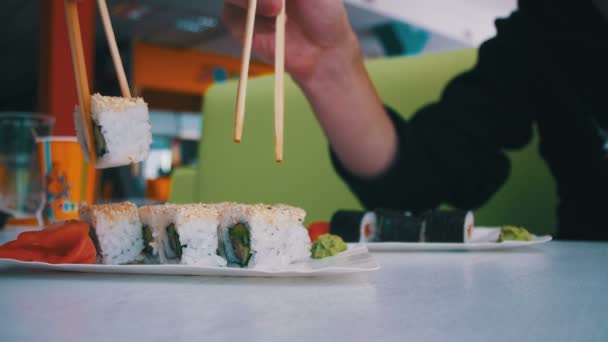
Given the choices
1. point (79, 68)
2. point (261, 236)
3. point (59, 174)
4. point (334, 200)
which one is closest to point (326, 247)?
point (261, 236)

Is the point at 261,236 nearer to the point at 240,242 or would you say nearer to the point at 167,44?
the point at 240,242

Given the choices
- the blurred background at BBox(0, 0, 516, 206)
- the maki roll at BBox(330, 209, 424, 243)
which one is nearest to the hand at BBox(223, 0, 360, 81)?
the maki roll at BBox(330, 209, 424, 243)

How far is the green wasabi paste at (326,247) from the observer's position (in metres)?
0.88

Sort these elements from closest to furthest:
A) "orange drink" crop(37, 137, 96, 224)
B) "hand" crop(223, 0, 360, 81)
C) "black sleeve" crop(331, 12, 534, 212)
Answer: "hand" crop(223, 0, 360, 81) < "orange drink" crop(37, 137, 96, 224) < "black sleeve" crop(331, 12, 534, 212)

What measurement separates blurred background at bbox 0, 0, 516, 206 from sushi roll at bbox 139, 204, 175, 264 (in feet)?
15.4

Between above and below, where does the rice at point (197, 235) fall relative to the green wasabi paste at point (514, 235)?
above

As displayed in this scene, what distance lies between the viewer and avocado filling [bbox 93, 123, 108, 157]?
0.83 m

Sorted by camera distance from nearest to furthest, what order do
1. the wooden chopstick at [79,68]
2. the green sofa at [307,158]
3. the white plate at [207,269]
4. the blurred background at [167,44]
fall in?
the white plate at [207,269], the wooden chopstick at [79,68], the green sofa at [307,158], the blurred background at [167,44]

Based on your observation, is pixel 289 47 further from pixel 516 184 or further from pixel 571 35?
pixel 516 184

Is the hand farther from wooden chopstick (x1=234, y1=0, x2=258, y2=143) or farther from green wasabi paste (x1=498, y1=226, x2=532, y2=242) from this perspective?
green wasabi paste (x1=498, y1=226, x2=532, y2=242)

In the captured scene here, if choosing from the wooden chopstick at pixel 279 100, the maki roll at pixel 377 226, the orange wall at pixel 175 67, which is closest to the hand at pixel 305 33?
the wooden chopstick at pixel 279 100

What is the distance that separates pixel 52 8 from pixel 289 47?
4.98m

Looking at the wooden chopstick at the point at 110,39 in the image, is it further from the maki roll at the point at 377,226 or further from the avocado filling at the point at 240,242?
the maki roll at the point at 377,226

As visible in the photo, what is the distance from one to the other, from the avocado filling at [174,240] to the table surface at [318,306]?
0.35ft
